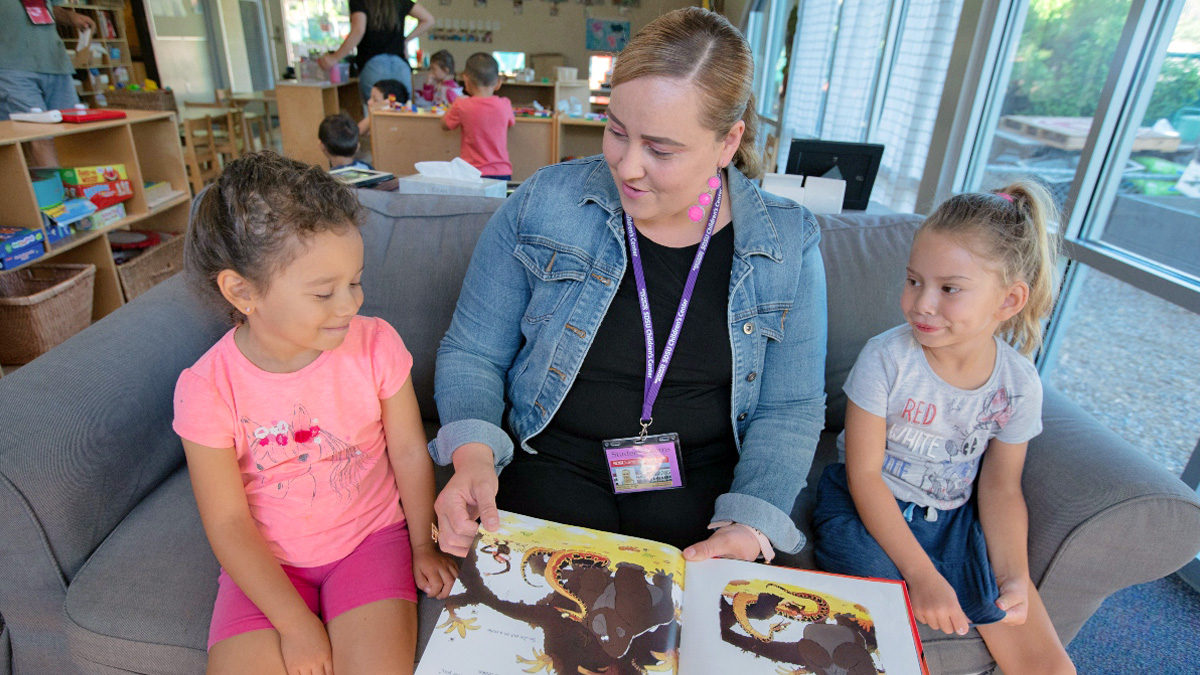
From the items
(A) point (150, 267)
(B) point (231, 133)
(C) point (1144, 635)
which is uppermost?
(B) point (231, 133)

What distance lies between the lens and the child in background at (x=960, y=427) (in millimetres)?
1130

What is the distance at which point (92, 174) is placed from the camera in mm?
2857

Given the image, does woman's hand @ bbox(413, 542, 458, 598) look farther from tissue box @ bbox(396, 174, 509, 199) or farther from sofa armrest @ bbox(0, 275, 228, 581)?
tissue box @ bbox(396, 174, 509, 199)

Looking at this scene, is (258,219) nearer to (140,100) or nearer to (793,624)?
(793,624)

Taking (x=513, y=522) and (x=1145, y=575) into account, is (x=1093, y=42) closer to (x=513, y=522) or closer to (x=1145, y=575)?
(x=1145, y=575)

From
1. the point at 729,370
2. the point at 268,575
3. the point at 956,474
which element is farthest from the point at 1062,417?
the point at 268,575

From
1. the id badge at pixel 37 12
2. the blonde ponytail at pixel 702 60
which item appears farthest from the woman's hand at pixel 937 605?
the id badge at pixel 37 12

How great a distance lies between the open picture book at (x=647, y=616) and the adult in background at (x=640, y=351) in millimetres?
249

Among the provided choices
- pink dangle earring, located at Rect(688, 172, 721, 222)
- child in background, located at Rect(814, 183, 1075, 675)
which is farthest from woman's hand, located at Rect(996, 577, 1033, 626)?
pink dangle earring, located at Rect(688, 172, 721, 222)

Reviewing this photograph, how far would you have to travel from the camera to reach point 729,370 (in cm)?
124

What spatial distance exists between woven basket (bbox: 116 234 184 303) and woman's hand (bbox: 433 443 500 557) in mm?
2492

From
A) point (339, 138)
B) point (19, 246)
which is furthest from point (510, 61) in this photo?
point (19, 246)

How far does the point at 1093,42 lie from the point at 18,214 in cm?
405

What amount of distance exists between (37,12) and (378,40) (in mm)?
2126
